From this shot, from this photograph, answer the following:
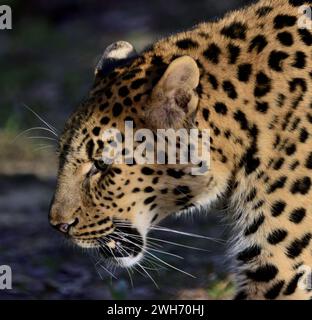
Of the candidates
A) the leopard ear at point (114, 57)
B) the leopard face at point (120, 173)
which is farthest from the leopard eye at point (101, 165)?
the leopard ear at point (114, 57)

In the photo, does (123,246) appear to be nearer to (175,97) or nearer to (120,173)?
(120,173)

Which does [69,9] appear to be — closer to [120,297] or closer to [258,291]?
[120,297]

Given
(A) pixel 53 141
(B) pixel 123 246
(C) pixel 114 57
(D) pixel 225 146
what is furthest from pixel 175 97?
(A) pixel 53 141

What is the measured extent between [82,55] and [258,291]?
40.0ft

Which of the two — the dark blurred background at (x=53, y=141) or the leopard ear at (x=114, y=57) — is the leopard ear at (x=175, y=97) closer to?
the leopard ear at (x=114, y=57)

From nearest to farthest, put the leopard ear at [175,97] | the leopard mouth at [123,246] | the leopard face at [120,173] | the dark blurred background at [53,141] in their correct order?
the leopard ear at [175,97], the leopard face at [120,173], the leopard mouth at [123,246], the dark blurred background at [53,141]

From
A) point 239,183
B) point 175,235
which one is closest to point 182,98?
point 239,183

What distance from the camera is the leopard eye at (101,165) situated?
7.05 m

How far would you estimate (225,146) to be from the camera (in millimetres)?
6988

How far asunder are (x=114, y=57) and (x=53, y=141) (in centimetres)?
632

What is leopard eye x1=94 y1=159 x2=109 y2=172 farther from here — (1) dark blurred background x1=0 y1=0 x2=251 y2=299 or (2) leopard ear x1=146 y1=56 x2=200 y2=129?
(1) dark blurred background x1=0 y1=0 x2=251 y2=299

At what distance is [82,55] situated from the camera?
18609 mm

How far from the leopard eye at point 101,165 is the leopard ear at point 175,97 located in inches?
18.0

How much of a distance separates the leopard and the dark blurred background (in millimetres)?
805
